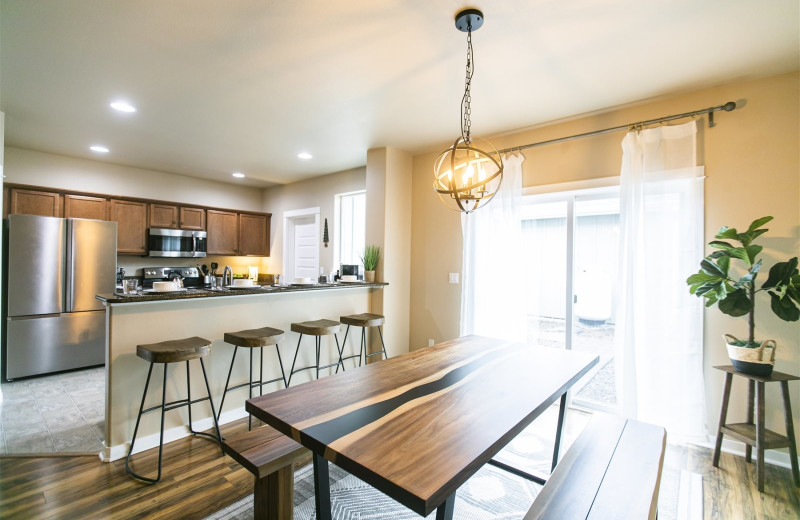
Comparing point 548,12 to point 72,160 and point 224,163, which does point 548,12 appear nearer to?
point 224,163

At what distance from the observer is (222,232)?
599 centimetres

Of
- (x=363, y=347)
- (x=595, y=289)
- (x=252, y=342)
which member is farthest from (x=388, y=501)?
(x=595, y=289)

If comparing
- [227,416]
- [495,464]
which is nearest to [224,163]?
[227,416]

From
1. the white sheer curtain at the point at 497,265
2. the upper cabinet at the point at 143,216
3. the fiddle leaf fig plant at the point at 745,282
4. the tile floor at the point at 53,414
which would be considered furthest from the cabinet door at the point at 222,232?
the fiddle leaf fig plant at the point at 745,282

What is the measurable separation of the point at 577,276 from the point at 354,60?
2.70 metres

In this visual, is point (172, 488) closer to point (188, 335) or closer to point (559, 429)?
point (188, 335)

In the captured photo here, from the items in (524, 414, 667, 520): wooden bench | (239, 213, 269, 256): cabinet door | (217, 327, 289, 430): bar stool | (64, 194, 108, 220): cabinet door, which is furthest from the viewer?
(239, 213, 269, 256): cabinet door

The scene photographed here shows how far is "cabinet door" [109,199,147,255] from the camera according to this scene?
16.0 ft

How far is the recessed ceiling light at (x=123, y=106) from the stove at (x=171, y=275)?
2.67 metres

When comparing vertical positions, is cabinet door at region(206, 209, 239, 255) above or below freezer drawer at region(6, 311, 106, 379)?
above

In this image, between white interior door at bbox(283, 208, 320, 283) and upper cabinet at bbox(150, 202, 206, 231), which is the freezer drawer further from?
white interior door at bbox(283, 208, 320, 283)

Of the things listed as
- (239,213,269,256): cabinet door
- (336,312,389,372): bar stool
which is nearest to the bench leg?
(336,312,389,372): bar stool

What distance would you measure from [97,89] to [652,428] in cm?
441

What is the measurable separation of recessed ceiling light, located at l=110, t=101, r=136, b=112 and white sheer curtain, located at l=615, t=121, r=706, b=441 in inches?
166
